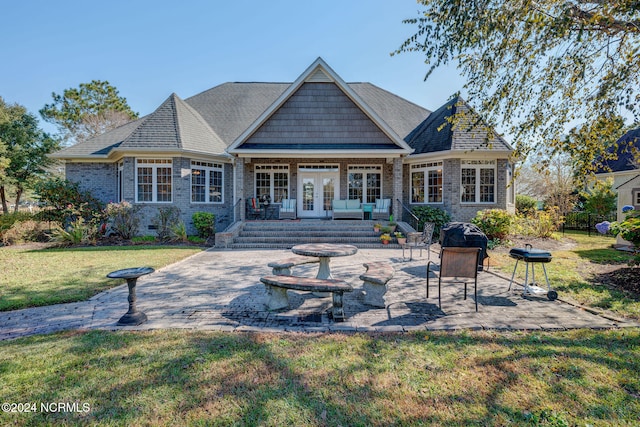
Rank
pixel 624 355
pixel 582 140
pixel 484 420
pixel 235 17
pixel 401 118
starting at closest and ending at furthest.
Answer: pixel 484 420
pixel 624 355
pixel 582 140
pixel 235 17
pixel 401 118

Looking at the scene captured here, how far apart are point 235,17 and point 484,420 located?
42.2 ft

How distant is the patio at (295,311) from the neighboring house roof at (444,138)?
874 cm

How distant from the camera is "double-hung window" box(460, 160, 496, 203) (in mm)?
14703

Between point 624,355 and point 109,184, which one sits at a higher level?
point 109,184

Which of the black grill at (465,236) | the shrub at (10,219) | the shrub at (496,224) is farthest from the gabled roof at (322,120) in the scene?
the shrub at (10,219)

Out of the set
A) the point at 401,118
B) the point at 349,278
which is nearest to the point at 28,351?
the point at 349,278

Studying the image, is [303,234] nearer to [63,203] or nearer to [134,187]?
[134,187]

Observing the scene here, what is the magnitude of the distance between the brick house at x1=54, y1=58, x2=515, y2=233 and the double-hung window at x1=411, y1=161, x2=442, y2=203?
0.05m

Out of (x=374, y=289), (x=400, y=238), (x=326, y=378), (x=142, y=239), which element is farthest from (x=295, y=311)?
(x=142, y=239)

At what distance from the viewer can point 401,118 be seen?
19.2 m

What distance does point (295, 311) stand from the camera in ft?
16.2

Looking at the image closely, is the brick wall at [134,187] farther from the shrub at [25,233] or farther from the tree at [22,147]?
the tree at [22,147]

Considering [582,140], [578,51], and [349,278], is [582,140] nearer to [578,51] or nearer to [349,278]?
[578,51]

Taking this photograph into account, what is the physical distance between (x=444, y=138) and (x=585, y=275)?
30.0ft
